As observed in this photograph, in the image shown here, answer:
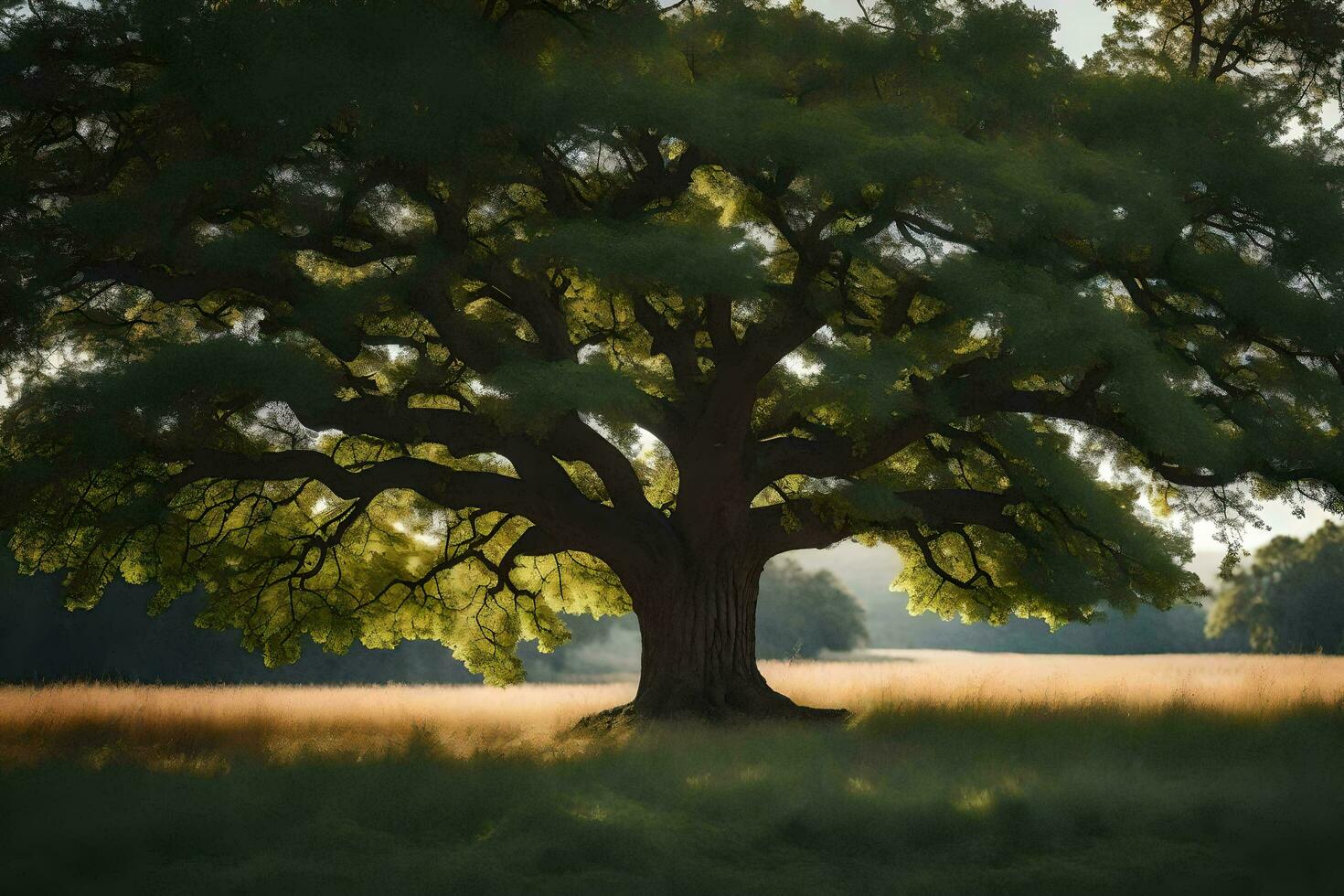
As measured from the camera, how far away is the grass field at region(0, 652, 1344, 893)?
23.5 feet

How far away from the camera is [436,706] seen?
1861 centimetres

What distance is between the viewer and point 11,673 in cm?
3472

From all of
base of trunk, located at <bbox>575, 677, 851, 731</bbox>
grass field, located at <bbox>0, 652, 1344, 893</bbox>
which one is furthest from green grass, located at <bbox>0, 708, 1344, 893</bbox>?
base of trunk, located at <bbox>575, 677, 851, 731</bbox>

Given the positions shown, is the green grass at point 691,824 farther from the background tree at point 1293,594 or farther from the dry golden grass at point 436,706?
the background tree at point 1293,594

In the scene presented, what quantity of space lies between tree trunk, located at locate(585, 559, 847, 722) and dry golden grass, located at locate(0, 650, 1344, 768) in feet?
4.47

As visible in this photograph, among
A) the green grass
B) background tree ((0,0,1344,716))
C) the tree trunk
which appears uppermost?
background tree ((0,0,1344,716))

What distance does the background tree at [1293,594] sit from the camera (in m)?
49.9

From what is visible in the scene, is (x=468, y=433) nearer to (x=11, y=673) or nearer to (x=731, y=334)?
(x=731, y=334)

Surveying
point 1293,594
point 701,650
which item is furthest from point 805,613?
point 701,650

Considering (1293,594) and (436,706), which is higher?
(1293,594)

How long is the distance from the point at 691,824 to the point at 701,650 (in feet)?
19.0

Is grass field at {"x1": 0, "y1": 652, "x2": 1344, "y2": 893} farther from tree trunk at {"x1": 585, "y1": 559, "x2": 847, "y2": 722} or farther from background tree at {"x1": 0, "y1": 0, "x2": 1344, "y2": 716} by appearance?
background tree at {"x1": 0, "y1": 0, "x2": 1344, "y2": 716}

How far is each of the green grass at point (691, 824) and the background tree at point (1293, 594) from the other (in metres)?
44.5

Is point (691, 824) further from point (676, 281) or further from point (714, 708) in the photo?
point (714, 708)
